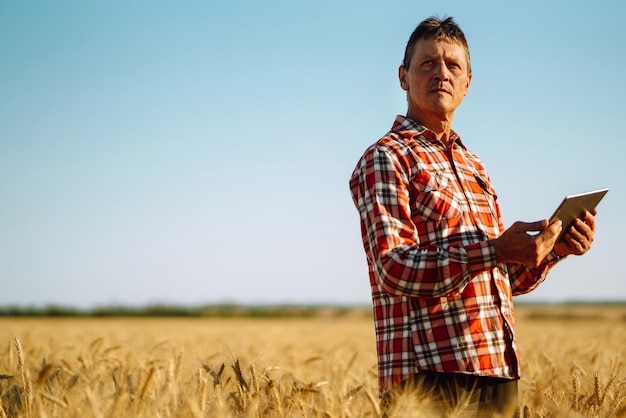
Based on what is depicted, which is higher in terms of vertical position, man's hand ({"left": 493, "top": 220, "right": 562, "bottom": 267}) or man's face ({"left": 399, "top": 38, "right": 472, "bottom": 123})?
man's face ({"left": 399, "top": 38, "right": 472, "bottom": 123})

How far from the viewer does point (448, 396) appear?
2.08m

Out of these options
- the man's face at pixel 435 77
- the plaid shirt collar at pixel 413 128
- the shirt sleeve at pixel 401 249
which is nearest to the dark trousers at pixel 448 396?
the shirt sleeve at pixel 401 249

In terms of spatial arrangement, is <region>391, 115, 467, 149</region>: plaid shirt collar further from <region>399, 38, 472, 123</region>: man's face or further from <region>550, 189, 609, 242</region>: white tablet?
<region>550, 189, 609, 242</region>: white tablet

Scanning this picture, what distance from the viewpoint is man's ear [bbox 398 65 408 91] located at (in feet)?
8.20

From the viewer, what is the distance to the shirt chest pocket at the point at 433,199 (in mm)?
2127

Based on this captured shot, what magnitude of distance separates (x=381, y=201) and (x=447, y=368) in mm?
568

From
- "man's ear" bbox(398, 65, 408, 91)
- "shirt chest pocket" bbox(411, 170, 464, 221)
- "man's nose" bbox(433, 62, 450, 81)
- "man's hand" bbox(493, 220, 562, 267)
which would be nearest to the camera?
"man's hand" bbox(493, 220, 562, 267)

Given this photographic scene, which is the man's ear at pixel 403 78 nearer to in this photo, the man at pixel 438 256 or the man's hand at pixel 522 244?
the man at pixel 438 256

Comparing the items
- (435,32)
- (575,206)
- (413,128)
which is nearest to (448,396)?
(575,206)

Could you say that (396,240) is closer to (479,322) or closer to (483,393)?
(479,322)

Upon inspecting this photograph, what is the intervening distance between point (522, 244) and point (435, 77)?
2.34 ft

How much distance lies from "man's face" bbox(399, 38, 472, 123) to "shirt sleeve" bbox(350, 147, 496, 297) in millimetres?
321

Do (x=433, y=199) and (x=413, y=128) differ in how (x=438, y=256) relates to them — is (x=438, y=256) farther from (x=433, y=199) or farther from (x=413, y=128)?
(x=413, y=128)

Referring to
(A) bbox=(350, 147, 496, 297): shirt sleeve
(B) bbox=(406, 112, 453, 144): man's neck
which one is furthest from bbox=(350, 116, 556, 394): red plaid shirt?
(B) bbox=(406, 112, 453, 144): man's neck
